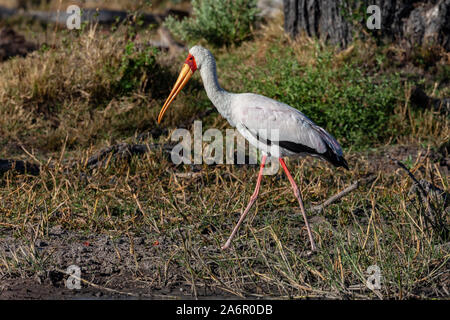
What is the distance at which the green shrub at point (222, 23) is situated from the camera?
8891mm

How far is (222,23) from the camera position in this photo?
8.92 metres

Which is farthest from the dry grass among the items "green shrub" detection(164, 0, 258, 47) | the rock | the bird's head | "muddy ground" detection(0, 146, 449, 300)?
the rock

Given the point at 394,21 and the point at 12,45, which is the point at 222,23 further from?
the point at 12,45

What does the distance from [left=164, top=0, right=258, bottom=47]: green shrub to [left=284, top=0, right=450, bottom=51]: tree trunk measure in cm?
148

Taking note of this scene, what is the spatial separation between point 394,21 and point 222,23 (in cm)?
241

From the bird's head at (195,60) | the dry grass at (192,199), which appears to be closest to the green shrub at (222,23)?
the dry grass at (192,199)

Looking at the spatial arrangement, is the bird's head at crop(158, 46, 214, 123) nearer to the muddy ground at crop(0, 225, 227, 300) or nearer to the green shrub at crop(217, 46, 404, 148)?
the muddy ground at crop(0, 225, 227, 300)

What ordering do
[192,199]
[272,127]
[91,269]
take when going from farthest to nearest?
[192,199] < [272,127] < [91,269]

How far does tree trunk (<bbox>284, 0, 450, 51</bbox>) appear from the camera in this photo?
24.4 ft

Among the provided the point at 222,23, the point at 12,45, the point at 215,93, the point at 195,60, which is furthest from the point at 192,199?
the point at 12,45

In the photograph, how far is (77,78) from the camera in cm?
684

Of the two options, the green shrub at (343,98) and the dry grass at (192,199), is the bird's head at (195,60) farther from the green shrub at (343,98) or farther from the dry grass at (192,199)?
the green shrub at (343,98)
